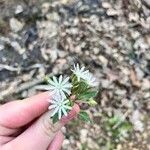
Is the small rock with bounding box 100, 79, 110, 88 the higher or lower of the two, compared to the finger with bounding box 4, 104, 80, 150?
higher

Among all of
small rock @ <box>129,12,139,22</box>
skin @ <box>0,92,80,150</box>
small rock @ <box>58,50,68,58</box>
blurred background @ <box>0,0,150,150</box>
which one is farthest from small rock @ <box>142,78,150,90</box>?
skin @ <box>0,92,80,150</box>

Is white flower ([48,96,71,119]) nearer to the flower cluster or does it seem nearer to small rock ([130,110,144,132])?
the flower cluster

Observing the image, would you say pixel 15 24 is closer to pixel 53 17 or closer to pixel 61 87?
pixel 53 17

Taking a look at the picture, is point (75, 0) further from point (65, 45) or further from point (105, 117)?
point (105, 117)

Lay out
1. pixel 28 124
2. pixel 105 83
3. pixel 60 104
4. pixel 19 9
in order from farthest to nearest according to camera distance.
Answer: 1. pixel 19 9
2. pixel 105 83
3. pixel 28 124
4. pixel 60 104

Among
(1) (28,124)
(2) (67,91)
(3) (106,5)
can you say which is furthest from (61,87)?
(3) (106,5)

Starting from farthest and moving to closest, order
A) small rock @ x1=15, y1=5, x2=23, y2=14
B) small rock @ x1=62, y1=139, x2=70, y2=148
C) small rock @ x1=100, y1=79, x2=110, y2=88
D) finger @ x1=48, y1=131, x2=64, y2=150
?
1. small rock @ x1=15, y1=5, x2=23, y2=14
2. small rock @ x1=100, y1=79, x2=110, y2=88
3. small rock @ x1=62, y1=139, x2=70, y2=148
4. finger @ x1=48, y1=131, x2=64, y2=150

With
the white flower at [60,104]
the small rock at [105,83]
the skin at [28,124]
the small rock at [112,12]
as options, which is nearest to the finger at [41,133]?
the skin at [28,124]
